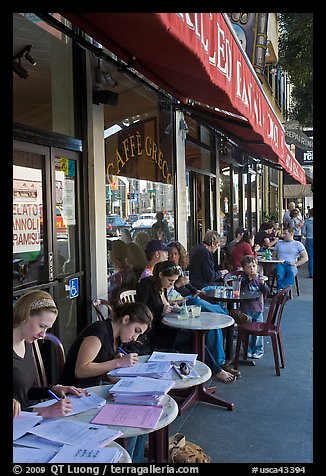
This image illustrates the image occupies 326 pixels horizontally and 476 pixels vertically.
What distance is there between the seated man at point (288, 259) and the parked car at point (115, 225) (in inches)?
134

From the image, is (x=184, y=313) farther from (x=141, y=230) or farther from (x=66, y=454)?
(x=141, y=230)

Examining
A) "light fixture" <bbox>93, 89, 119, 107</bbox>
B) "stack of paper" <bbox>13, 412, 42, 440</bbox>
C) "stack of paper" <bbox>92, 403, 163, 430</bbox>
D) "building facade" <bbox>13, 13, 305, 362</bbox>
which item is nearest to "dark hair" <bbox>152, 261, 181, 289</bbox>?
"building facade" <bbox>13, 13, 305, 362</bbox>

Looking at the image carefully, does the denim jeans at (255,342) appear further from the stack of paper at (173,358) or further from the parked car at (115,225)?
the stack of paper at (173,358)

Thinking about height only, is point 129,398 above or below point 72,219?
below

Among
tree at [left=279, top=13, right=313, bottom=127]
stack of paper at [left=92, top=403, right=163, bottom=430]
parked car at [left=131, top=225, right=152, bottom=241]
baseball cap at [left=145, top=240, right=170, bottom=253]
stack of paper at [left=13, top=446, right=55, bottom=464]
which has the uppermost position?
tree at [left=279, top=13, right=313, bottom=127]

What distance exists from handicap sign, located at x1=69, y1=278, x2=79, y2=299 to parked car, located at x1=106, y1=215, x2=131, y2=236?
95 centimetres

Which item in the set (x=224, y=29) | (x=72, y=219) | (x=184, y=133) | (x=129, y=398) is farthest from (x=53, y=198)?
(x=184, y=133)

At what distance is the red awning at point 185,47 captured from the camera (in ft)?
7.72

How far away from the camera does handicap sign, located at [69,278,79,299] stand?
188 inches

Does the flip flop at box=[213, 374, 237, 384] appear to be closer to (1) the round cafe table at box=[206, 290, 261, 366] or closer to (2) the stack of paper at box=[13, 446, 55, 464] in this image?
(1) the round cafe table at box=[206, 290, 261, 366]

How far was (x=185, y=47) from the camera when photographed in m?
2.38
